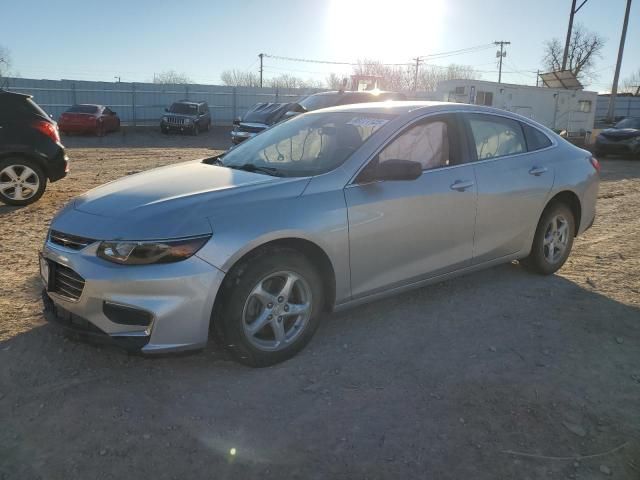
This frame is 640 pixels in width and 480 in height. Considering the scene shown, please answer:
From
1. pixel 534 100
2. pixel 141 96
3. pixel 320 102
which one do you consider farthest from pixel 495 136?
pixel 141 96

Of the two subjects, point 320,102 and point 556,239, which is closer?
point 556,239

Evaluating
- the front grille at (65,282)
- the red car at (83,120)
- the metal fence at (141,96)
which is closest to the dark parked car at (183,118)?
the red car at (83,120)

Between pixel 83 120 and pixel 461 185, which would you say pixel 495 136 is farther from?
pixel 83 120

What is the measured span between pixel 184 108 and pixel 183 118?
A: 1.02m

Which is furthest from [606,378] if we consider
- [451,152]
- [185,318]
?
[185,318]

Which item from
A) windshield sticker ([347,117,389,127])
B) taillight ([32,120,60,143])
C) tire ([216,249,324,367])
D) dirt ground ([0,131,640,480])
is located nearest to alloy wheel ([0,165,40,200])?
taillight ([32,120,60,143])

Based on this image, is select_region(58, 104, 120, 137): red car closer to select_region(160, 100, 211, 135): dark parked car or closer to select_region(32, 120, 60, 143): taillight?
select_region(160, 100, 211, 135): dark parked car

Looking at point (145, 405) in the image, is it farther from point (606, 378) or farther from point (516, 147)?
point (516, 147)

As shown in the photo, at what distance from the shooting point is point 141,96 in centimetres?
3269

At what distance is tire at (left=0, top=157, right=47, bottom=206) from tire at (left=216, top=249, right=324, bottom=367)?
5980 mm

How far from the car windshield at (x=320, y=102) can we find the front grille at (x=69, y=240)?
1260 centimetres

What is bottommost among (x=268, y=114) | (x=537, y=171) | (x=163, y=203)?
(x=163, y=203)

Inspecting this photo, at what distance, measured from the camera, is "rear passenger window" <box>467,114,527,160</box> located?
4.58 metres

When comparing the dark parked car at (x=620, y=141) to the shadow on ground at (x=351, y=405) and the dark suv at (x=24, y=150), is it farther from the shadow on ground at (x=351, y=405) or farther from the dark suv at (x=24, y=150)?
the dark suv at (x=24, y=150)
